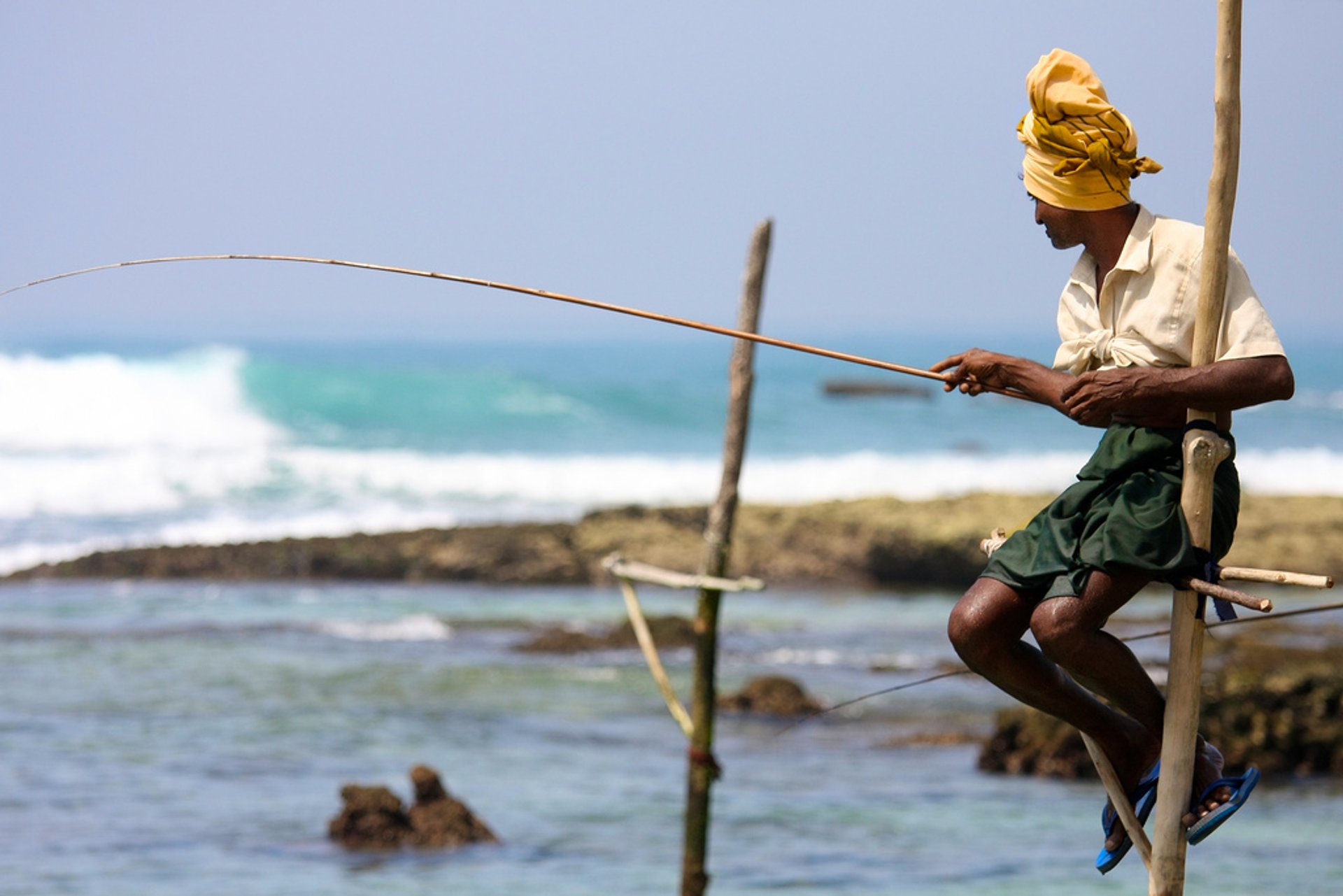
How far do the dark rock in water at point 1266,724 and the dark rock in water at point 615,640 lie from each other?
4.40 metres

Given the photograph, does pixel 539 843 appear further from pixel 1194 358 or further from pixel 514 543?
pixel 514 543

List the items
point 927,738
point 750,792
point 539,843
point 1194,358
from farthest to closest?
point 927,738 → point 750,792 → point 539,843 → point 1194,358

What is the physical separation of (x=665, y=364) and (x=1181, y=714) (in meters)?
72.6

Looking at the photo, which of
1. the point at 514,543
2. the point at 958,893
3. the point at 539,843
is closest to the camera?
the point at 958,893

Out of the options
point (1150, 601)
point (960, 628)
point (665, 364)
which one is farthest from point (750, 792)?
point (665, 364)

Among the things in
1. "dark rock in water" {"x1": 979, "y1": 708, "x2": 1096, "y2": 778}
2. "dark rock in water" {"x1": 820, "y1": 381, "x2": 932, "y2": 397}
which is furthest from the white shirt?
"dark rock in water" {"x1": 820, "y1": 381, "x2": 932, "y2": 397}

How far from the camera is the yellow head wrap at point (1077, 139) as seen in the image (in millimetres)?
2857

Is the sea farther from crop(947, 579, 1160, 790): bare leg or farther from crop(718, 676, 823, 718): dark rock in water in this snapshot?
crop(947, 579, 1160, 790): bare leg

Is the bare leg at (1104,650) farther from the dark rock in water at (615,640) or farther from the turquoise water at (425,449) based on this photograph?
the turquoise water at (425,449)

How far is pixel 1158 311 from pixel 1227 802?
2.82ft

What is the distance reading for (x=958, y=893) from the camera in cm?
778

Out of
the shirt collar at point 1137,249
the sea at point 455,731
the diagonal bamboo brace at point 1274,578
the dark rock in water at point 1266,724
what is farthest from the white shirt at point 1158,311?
the dark rock in water at point 1266,724

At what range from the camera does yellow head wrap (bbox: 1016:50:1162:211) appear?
→ 286 centimetres

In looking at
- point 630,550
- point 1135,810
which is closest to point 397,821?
point 1135,810
